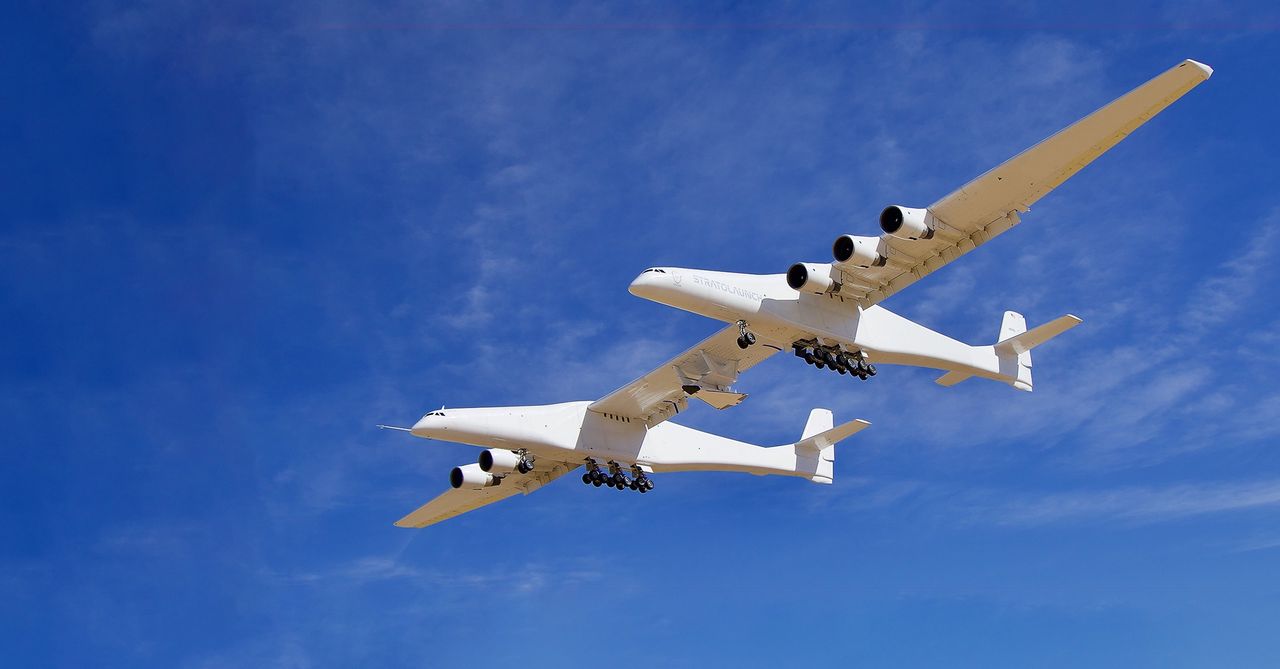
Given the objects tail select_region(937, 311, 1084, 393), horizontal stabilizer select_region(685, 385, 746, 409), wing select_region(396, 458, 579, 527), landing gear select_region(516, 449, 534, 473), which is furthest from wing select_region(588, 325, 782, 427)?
tail select_region(937, 311, 1084, 393)

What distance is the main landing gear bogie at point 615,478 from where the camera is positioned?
3816 centimetres

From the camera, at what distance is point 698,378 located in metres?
35.3

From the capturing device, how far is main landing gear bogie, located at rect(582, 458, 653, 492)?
125 ft

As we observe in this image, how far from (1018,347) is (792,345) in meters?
9.39

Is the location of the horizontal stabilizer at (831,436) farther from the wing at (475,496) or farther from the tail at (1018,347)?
the wing at (475,496)

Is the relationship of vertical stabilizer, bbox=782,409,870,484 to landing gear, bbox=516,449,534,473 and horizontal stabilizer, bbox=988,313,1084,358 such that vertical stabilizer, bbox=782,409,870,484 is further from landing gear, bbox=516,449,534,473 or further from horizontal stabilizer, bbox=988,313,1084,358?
landing gear, bbox=516,449,534,473

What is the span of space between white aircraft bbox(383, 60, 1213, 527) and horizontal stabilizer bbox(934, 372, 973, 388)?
0.21 feet

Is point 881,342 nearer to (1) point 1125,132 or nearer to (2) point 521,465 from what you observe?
(1) point 1125,132

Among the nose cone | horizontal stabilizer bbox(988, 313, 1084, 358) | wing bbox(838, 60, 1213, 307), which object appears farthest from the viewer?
horizontal stabilizer bbox(988, 313, 1084, 358)

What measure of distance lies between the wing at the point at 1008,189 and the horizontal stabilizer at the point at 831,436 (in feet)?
24.0

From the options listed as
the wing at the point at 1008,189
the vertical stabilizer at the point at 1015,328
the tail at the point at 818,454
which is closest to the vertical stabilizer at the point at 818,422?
the tail at the point at 818,454

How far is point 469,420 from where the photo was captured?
3472 cm

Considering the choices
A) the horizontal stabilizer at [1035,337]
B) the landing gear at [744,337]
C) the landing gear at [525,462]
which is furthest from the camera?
the landing gear at [525,462]

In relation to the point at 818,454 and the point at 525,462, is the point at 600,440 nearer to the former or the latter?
the point at 525,462
